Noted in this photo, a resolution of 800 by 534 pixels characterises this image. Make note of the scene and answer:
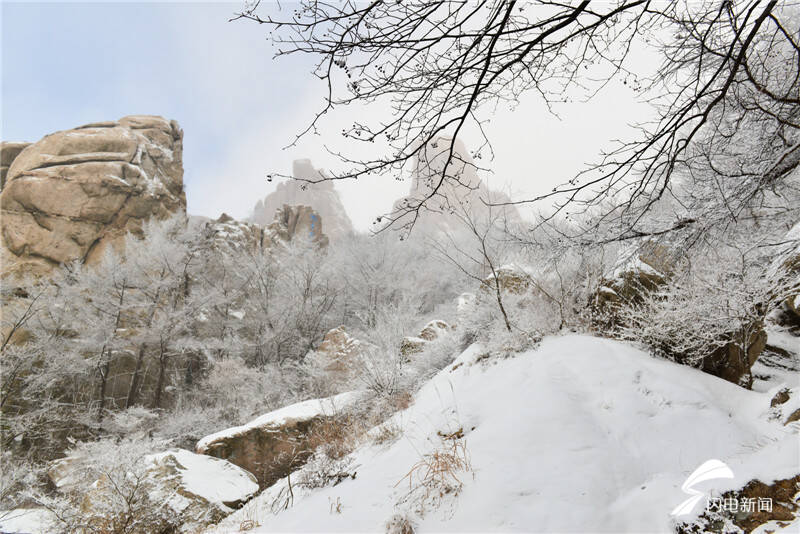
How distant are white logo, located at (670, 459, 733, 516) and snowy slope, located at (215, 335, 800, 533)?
2.2 inches

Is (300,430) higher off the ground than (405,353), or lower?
lower

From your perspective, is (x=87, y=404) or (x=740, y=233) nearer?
(x=740, y=233)

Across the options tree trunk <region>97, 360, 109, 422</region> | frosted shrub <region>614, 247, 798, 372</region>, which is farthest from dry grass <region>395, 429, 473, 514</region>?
tree trunk <region>97, 360, 109, 422</region>

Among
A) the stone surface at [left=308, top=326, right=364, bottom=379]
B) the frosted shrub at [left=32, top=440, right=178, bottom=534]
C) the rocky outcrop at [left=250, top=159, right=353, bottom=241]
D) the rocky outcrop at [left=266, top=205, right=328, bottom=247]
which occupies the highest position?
the rocky outcrop at [left=250, top=159, right=353, bottom=241]

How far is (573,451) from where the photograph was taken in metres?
2.54

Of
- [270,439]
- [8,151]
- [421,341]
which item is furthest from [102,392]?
[8,151]

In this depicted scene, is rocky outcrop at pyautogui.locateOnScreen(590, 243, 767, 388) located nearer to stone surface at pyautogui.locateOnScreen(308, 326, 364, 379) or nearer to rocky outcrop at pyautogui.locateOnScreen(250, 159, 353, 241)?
stone surface at pyautogui.locateOnScreen(308, 326, 364, 379)

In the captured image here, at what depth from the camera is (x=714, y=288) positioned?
3477 mm

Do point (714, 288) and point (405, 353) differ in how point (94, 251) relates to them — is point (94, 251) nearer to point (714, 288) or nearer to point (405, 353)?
point (405, 353)

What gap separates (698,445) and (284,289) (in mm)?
16177

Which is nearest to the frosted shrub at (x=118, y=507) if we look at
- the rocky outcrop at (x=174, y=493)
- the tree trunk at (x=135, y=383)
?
the rocky outcrop at (x=174, y=493)

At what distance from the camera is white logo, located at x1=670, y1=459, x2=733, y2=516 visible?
75.6 inches

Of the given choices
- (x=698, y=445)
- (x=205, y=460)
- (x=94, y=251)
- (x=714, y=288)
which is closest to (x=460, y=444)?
(x=698, y=445)

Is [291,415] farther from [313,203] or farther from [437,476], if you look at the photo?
[313,203]
